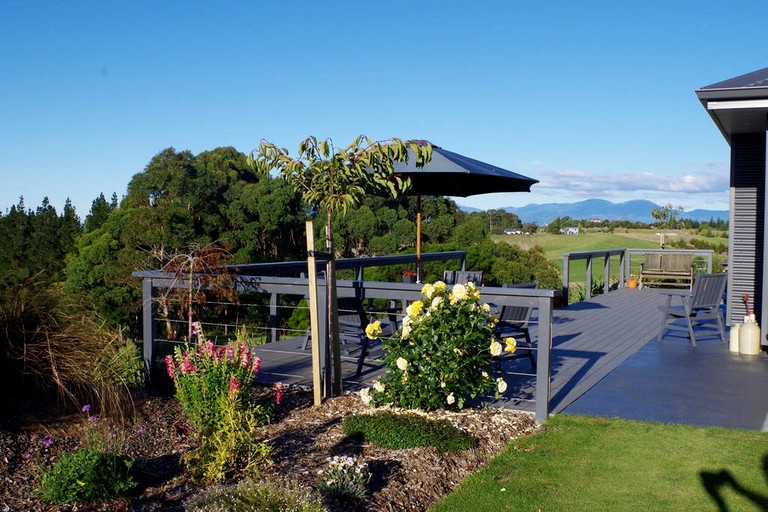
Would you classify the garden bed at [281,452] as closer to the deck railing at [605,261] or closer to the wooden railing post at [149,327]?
the wooden railing post at [149,327]

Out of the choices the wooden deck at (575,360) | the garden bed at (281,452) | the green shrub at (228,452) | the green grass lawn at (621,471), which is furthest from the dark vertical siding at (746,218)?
the green shrub at (228,452)

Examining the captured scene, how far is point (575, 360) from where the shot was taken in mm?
7152

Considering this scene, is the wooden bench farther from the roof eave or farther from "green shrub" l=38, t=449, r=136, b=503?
"green shrub" l=38, t=449, r=136, b=503

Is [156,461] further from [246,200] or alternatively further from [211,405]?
[246,200]

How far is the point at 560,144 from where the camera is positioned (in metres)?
33.5

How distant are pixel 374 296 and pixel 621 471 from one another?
7.73 feet

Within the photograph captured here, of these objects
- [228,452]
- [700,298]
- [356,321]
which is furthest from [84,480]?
[700,298]

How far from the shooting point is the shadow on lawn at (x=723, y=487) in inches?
141

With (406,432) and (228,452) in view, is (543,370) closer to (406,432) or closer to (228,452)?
(406,432)

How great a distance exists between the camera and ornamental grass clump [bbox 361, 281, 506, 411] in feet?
16.2

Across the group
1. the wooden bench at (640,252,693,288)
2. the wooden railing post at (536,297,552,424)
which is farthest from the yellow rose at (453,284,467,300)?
the wooden bench at (640,252,693,288)

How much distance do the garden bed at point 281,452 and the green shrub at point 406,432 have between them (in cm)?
6

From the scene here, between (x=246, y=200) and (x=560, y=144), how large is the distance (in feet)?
48.6

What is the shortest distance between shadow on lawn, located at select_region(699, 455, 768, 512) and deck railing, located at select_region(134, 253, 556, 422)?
4.22ft
